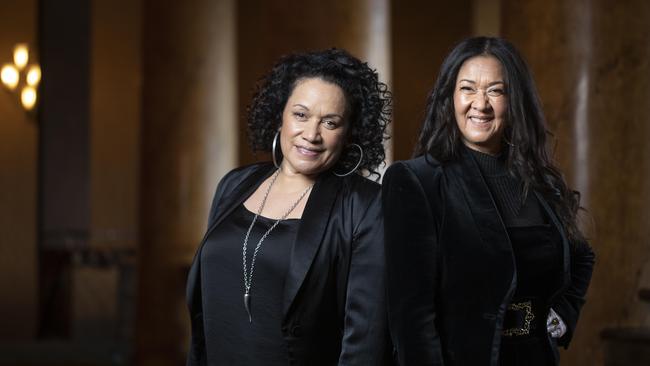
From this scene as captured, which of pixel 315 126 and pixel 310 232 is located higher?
pixel 315 126

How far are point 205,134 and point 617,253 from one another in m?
4.20

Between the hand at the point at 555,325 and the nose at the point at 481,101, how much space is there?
68 cm

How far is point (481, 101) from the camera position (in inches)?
110

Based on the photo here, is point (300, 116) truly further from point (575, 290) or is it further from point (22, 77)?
point (22, 77)

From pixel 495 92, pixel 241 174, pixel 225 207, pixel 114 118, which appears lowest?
pixel 225 207

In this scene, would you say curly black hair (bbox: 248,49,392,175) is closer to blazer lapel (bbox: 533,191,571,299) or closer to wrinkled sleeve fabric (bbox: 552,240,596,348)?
blazer lapel (bbox: 533,191,571,299)

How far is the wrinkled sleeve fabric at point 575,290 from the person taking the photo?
3010 millimetres

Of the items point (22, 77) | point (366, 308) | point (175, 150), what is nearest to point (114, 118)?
point (22, 77)

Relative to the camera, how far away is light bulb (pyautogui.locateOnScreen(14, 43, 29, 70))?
35.5 feet

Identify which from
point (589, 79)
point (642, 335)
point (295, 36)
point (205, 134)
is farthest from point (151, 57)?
point (642, 335)

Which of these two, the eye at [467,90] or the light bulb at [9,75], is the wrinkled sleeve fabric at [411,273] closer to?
the eye at [467,90]

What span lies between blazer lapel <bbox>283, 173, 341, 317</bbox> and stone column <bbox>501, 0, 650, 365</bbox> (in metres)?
1.75

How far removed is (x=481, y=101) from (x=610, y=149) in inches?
65.1

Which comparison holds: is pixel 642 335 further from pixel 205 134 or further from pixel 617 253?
pixel 205 134
